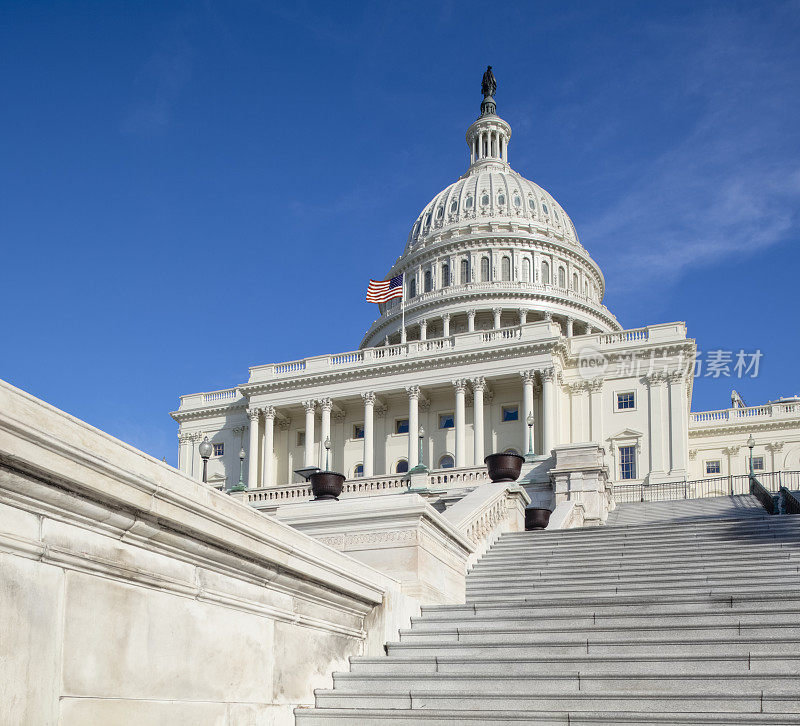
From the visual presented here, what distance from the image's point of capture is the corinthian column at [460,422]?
64812 millimetres

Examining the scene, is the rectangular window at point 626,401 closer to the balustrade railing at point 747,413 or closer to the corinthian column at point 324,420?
the balustrade railing at point 747,413

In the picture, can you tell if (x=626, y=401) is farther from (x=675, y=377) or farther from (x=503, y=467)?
(x=503, y=467)

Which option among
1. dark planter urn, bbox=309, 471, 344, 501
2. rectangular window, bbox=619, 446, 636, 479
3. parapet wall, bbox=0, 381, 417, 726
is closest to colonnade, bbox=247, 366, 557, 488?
rectangular window, bbox=619, 446, 636, 479

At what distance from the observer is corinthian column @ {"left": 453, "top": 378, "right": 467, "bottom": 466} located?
64.8 metres

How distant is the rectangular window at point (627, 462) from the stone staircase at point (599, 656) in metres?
50.1

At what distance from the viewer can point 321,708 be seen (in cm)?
856

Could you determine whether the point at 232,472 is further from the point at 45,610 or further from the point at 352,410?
the point at 45,610

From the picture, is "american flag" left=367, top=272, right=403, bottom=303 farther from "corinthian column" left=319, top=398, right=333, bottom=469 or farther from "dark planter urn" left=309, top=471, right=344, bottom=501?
"dark planter urn" left=309, top=471, right=344, bottom=501

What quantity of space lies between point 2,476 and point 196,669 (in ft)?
7.77

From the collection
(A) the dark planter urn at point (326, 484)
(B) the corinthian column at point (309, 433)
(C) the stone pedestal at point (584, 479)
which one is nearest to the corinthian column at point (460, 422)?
(B) the corinthian column at point (309, 433)

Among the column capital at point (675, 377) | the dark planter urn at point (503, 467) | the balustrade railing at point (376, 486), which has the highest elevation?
the column capital at point (675, 377)

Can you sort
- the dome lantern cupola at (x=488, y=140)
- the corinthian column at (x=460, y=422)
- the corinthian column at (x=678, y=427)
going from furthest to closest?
1. the dome lantern cupola at (x=488, y=140)
2. the corinthian column at (x=460, y=422)
3. the corinthian column at (x=678, y=427)

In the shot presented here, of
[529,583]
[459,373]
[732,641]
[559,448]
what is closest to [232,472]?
[459,373]

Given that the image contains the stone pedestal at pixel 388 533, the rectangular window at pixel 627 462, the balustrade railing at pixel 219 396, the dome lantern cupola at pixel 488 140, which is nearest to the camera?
the stone pedestal at pixel 388 533
